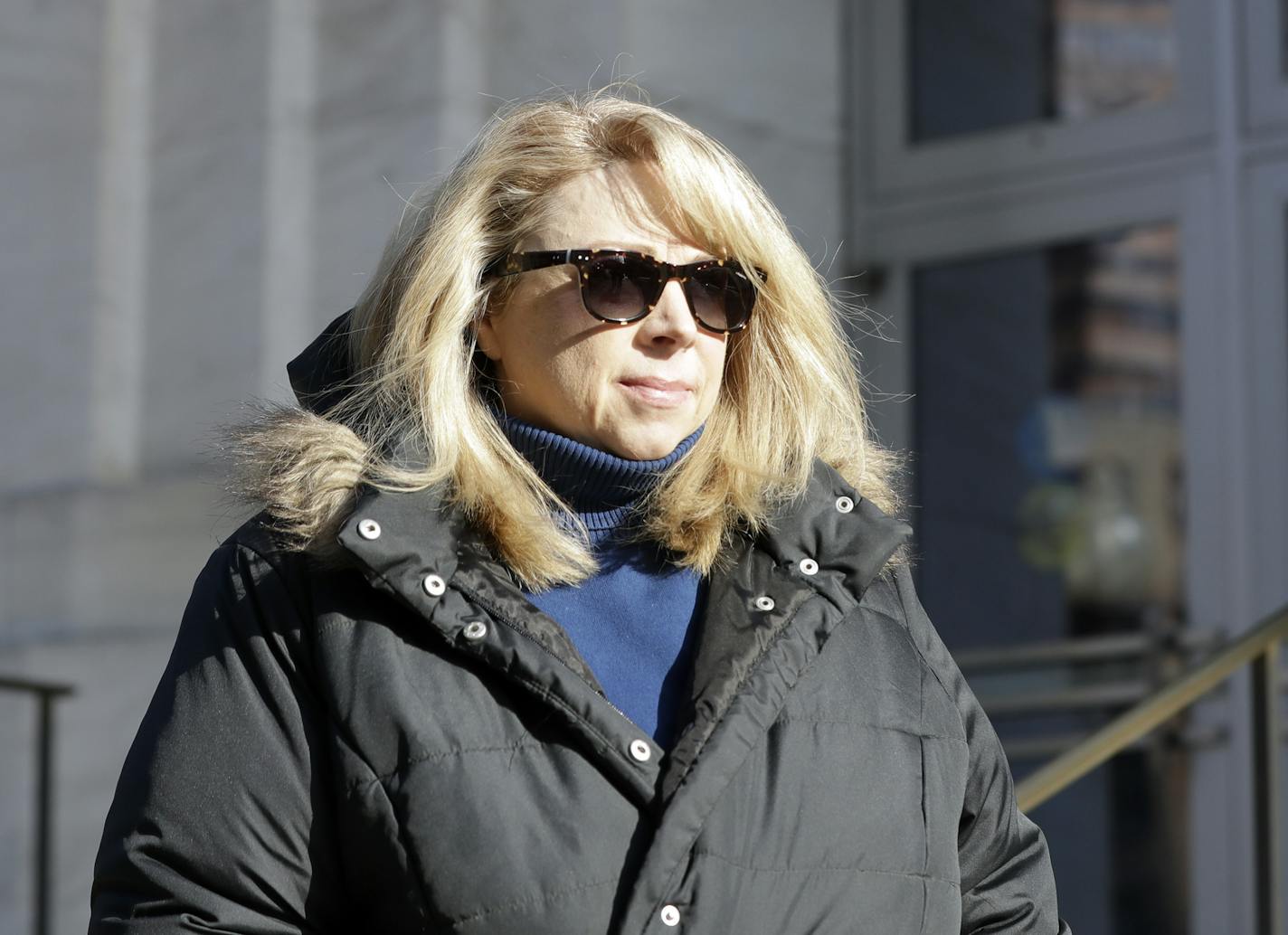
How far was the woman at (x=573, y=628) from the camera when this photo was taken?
1677mm

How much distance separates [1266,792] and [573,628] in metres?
2.20

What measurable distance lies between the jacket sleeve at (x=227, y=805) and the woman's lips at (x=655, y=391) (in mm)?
460

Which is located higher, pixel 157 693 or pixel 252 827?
pixel 157 693

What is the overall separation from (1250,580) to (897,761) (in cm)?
311

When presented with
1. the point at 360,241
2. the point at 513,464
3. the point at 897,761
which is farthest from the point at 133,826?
the point at 360,241

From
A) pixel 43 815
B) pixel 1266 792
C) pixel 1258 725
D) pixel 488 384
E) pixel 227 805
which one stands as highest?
pixel 488 384

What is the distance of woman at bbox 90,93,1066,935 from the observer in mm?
1677

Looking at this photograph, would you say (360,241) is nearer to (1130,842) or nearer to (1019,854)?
(1130,842)

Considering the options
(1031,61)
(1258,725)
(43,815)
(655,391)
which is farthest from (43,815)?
(1031,61)

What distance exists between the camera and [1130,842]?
4770mm

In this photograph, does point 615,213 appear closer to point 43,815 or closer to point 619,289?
point 619,289

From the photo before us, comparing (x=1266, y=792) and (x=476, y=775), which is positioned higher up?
(x=476, y=775)

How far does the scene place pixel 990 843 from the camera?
6.47ft

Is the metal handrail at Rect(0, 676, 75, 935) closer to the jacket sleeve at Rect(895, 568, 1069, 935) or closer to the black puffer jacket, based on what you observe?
the black puffer jacket
